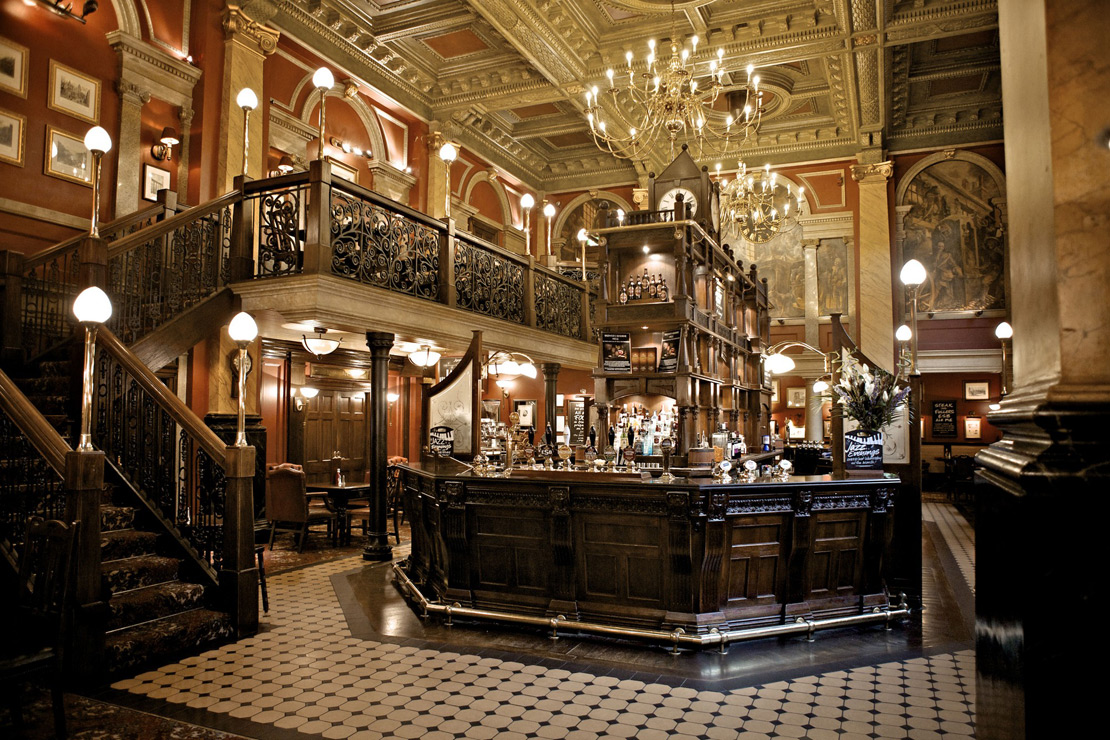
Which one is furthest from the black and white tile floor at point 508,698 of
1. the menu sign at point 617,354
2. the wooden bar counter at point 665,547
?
the menu sign at point 617,354

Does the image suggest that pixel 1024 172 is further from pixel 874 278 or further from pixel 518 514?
pixel 874 278

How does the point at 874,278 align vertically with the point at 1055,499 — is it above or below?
above

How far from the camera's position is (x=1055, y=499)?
1.41 m

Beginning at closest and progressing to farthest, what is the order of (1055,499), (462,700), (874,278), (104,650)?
(1055,499) < (462,700) < (104,650) < (874,278)

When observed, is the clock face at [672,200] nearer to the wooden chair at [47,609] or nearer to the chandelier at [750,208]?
the chandelier at [750,208]

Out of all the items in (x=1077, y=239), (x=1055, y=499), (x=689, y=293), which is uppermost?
(x=689, y=293)

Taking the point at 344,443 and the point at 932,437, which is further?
the point at 932,437

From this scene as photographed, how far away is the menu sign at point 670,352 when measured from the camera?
8.82m

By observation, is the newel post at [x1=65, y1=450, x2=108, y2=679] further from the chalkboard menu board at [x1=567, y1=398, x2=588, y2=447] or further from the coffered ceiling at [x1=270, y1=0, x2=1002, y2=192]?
the chalkboard menu board at [x1=567, y1=398, x2=588, y2=447]

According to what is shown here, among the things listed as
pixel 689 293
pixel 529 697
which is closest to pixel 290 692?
pixel 529 697

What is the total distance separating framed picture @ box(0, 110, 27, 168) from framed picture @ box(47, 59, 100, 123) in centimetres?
39

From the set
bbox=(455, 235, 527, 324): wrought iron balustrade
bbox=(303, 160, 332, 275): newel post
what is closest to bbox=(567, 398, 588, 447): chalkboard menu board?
bbox=(455, 235, 527, 324): wrought iron balustrade

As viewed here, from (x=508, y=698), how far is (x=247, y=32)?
29.1ft

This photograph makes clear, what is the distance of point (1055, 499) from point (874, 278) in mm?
14084
